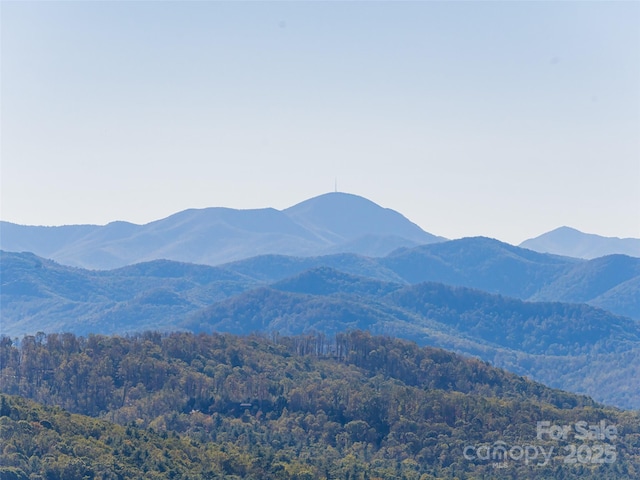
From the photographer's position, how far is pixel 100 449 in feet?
247

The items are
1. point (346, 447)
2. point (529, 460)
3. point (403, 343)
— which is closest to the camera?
point (529, 460)

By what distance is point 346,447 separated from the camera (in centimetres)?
9738

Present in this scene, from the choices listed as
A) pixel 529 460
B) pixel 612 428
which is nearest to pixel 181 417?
pixel 529 460

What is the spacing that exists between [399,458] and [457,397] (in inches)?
507

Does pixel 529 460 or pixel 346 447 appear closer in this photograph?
pixel 529 460

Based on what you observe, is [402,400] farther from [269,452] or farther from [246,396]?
[269,452]

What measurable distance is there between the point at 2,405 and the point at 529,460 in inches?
1665

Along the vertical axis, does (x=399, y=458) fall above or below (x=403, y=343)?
below

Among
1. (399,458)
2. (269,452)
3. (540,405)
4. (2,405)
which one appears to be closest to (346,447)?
(399,458)

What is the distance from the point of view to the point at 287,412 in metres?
105

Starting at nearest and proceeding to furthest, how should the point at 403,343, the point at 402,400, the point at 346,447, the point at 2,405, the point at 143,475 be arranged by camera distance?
the point at 143,475 → the point at 2,405 → the point at 346,447 → the point at 402,400 → the point at 403,343

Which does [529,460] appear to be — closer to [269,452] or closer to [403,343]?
[269,452]

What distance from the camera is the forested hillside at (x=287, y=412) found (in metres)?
79.9

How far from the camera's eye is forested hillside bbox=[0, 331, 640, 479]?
79.9 metres
